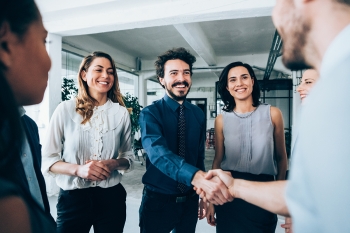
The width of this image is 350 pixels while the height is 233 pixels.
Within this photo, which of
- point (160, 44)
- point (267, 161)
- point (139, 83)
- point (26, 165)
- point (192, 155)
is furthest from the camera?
point (139, 83)

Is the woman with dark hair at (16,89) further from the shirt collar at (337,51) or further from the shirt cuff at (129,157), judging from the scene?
the shirt cuff at (129,157)

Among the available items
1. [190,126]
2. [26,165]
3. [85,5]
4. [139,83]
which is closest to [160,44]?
[139,83]

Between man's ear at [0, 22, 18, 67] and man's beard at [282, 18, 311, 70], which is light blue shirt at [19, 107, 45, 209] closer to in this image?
man's ear at [0, 22, 18, 67]

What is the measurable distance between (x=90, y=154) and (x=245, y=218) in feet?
4.11

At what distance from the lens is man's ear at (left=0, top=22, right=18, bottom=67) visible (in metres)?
0.54

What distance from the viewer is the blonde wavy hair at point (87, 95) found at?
5.83 feet

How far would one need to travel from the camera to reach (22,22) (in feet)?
1.92

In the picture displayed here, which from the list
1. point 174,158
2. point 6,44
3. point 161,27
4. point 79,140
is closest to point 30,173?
point 6,44

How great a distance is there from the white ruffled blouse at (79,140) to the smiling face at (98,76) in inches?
6.1

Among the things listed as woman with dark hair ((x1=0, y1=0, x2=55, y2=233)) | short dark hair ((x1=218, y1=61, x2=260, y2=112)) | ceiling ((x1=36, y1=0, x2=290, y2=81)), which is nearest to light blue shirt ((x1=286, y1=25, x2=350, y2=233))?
woman with dark hair ((x1=0, y1=0, x2=55, y2=233))

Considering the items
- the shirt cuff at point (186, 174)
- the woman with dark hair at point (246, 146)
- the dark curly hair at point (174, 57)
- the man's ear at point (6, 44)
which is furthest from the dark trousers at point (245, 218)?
the man's ear at point (6, 44)

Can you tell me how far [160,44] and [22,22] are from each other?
22.0 ft

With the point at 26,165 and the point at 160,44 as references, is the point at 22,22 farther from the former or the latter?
the point at 160,44

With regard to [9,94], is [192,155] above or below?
below
